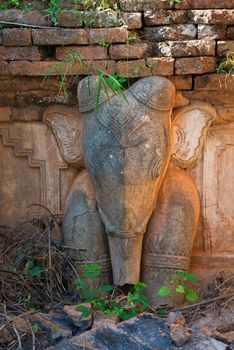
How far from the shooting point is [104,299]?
4.98m

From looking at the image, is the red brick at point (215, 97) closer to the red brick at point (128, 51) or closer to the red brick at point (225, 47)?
the red brick at point (225, 47)

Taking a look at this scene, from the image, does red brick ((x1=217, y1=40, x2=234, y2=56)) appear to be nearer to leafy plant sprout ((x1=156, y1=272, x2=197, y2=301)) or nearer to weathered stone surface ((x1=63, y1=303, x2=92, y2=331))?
leafy plant sprout ((x1=156, y1=272, x2=197, y2=301))

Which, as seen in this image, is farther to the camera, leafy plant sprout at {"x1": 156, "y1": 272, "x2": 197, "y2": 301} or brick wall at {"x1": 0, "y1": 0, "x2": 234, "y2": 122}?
brick wall at {"x1": 0, "y1": 0, "x2": 234, "y2": 122}

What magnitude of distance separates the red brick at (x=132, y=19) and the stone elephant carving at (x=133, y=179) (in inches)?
14.8

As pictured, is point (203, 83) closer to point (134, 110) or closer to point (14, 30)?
point (134, 110)

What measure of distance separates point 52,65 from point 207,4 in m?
1.11

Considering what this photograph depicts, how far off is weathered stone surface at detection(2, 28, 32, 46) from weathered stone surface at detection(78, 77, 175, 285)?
470 millimetres

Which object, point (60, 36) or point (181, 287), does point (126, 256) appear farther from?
point (60, 36)

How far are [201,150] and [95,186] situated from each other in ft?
2.64

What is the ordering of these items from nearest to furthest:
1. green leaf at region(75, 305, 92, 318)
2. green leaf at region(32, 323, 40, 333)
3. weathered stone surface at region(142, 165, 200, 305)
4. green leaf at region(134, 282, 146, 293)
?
green leaf at region(32, 323, 40, 333) < green leaf at region(75, 305, 92, 318) < green leaf at region(134, 282, 146, 293) < weathered stone surface at region(142, 165, 200, 305)

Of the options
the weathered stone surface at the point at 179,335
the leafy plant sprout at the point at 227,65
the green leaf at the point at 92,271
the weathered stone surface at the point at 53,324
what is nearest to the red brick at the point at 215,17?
the leafy plant sprout at the point at 227,65

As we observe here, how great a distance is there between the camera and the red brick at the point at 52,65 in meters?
5.09

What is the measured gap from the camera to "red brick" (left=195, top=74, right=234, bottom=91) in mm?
5086

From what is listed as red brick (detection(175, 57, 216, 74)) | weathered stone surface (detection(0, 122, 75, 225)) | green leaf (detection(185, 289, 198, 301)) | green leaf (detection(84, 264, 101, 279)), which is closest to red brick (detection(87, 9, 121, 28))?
red brick (detection(175, 57, 216, 74))
